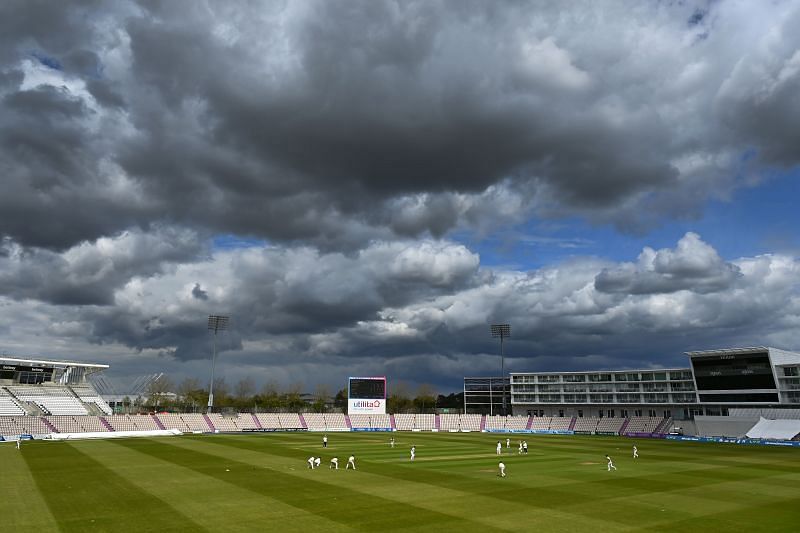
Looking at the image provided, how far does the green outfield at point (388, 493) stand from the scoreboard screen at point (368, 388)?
57869 mm

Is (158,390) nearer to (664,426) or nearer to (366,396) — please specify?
(366,396)

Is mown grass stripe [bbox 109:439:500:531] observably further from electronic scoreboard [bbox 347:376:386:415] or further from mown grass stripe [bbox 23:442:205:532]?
electronic scoreboard [bbox 347:376:386:415]

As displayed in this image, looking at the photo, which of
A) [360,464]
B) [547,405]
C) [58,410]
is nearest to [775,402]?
[547,405]

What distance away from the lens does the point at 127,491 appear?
3212cm

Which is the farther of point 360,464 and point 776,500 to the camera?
point 360,464

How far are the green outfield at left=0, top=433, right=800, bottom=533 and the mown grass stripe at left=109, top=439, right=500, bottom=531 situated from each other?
90 millimetres

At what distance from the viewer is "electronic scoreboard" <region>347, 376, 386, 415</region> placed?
112750mm

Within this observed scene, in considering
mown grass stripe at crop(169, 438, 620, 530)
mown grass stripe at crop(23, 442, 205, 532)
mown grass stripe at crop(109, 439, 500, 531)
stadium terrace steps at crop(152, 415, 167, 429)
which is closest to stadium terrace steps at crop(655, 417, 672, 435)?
mown grass stripe at crop(169, 438, 620, 530)

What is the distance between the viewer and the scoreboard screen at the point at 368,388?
114 meters

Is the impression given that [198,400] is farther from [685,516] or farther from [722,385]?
[685,516]

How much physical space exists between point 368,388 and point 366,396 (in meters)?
1.74

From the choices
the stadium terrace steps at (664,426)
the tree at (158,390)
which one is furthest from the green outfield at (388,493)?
the tree at (158,390)

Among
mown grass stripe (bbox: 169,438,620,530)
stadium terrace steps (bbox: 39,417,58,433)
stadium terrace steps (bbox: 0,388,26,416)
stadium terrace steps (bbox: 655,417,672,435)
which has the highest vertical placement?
stadium terrace steps (bbox: 0,388,26,416)

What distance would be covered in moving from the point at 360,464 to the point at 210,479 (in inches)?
554
